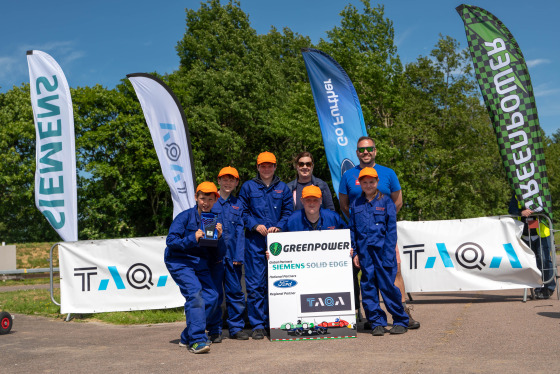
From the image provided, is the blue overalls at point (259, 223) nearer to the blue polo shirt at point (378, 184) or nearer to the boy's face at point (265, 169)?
the boy's face at point (265, 169)

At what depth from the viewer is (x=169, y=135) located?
1192 centimetres

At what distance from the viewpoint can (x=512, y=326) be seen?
6543 mm

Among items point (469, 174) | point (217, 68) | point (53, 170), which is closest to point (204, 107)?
point (217, 68)

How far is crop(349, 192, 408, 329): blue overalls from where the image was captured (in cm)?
649

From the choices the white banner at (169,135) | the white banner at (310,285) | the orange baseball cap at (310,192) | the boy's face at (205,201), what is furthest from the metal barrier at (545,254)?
the white banner at (169,135)

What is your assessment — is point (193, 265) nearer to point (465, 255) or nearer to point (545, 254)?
point (465, 255)

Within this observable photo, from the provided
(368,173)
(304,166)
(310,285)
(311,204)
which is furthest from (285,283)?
(368,173)

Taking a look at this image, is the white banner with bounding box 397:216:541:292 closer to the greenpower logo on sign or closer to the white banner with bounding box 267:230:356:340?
the white banner with bounding box 267:230:356:340

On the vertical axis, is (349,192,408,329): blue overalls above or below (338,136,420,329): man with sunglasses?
below

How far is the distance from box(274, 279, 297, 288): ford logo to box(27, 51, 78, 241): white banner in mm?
5279

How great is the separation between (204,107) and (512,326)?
100 ft

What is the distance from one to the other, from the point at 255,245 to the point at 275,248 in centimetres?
29

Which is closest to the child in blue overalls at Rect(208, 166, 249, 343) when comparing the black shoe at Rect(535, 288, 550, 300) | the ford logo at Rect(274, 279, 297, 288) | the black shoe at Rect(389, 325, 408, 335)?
the ford logo at Rect(274, 279, 297, 288)

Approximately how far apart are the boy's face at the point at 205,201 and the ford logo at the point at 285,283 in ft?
4.00
